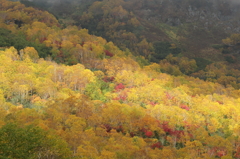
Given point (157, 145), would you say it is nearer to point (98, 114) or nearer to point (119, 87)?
point (98, 114)

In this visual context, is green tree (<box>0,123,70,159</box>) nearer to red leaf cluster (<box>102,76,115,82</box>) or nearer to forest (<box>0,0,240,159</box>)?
forest (<box>0,0,240,159</box>)

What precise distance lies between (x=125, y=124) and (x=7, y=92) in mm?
34821

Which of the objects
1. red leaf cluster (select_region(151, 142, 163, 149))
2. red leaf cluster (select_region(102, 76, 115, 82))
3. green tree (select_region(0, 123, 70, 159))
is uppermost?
green tree (select_region(0, 123, 70, 159))

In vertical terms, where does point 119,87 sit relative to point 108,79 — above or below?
above

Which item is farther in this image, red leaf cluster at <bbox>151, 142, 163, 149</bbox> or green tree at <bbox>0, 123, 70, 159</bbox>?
red leaf cluster at <bbox>151, 142, 163, 149</bbox>

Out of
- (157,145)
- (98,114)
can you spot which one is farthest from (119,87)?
(157,145)

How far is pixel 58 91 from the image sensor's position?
75688mm

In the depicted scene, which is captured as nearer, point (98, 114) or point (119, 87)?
point (98, 114)

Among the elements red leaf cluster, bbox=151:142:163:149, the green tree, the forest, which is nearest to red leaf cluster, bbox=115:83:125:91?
the forest

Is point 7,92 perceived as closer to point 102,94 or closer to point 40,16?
point 102,94

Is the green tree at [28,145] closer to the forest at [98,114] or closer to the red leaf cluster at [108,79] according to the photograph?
the forest at [98,114]

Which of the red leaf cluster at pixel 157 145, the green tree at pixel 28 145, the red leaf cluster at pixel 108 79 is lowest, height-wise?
the red leaf cluster at pixel 157 145

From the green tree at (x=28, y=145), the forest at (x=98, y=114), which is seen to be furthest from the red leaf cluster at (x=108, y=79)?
the green tree at (x=28, y=145)

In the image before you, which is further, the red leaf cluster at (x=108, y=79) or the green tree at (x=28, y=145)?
the red leaf cluster at (x=108, y=79)
